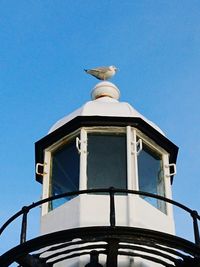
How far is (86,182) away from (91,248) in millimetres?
1611

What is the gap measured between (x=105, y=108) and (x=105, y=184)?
143cm

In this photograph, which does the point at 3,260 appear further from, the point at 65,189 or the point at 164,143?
the point at 164,143

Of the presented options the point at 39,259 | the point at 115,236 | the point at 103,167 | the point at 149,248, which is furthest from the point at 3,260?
the point at 103,167

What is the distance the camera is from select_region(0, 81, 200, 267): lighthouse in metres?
9.55

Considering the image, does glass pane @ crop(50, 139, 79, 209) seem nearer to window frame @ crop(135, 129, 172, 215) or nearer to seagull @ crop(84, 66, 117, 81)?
window frame @ crop(135, 129, 172, 215)

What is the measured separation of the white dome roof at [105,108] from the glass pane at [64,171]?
48 cm

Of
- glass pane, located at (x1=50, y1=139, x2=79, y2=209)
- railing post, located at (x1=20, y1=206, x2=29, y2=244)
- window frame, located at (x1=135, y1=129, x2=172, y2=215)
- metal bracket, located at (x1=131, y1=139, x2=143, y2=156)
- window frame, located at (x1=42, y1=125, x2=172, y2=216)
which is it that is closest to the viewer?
railing post, located at (x1=20, y1=206, x2=29, y2=244)

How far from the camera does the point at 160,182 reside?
38.2 ft

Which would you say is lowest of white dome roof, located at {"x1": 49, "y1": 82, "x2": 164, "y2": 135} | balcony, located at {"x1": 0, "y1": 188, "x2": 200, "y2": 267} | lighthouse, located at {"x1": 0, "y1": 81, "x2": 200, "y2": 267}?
balcony, located at {"x1": 0, "y1": 188, "x2": 200, "y2": 267}

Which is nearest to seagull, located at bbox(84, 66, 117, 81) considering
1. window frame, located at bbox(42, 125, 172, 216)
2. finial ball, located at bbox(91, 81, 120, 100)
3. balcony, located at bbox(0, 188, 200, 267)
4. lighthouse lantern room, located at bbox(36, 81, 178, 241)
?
finial ball, located at bbox(91, 81, 120, 100)

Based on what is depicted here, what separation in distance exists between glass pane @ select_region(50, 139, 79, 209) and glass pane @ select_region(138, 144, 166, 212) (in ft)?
3.29

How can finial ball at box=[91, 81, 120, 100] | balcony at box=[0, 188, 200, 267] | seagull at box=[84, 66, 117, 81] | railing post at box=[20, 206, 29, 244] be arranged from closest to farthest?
balcony at box=[0, 188, 200, 267] < railing post at box=[20, 206, 29, 244] < finial ball at box=[91, 81, 120, 100] < seagull at box=[84, 66, 117, 81]

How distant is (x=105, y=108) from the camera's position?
11.9 m

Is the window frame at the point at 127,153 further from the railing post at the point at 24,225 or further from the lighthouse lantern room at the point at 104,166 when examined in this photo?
the railing post at the point at 24,225
